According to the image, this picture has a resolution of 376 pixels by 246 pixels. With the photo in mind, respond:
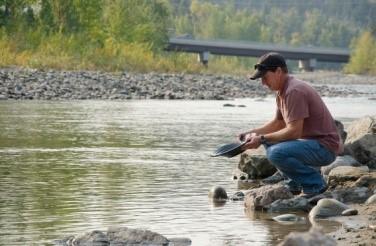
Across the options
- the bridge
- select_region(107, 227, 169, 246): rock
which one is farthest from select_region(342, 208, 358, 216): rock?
the bridge

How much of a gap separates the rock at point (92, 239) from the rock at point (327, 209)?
7.54 feet

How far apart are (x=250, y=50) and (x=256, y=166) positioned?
133 m

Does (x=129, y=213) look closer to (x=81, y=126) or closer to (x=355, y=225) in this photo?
(x=355, y=225)

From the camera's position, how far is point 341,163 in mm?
12852

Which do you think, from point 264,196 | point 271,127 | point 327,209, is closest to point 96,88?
point 271,127

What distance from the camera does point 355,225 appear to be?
30.6ft

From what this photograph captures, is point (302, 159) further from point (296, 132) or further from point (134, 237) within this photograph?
point (134, 237)

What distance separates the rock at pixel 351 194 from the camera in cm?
1088

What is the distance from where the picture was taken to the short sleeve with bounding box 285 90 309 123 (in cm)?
1047

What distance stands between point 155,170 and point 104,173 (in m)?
0.77

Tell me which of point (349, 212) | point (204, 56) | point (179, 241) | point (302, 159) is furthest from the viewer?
point (204, 56)

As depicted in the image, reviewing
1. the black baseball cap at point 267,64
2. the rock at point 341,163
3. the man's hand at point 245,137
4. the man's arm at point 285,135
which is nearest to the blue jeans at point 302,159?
the man's arm at point 285,135

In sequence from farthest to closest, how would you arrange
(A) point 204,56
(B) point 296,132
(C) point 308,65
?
(C) point 308,65, (A) point 204,56, (B) point 296,132

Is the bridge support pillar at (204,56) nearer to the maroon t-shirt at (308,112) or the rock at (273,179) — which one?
the rock at (273,179)
